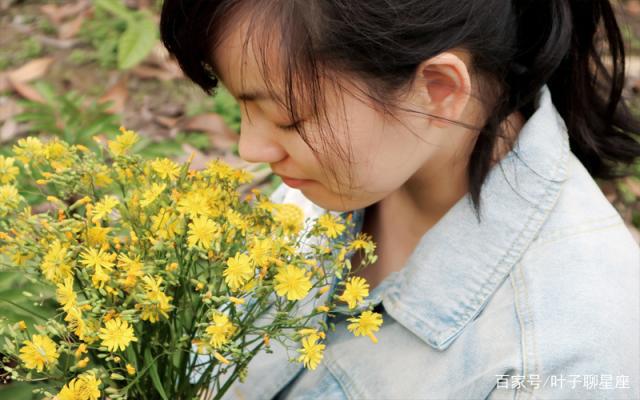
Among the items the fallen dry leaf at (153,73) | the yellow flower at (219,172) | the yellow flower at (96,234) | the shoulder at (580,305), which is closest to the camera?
the yellow flower at (96,234)

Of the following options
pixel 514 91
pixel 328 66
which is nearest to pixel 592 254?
pixel 514 91

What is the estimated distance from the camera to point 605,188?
246 centimetres

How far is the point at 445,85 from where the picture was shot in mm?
1102

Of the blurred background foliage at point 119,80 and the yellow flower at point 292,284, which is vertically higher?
the yellow flower at point 292,284

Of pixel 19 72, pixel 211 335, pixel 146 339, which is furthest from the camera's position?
pixel 19 72

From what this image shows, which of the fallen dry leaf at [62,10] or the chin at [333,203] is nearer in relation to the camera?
the chin at [333,203]

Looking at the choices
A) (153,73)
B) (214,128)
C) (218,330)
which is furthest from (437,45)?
(153,73)

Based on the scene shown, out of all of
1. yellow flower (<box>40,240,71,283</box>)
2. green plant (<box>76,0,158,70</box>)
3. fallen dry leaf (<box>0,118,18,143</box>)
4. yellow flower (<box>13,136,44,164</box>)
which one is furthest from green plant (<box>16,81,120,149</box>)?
yellow flower (<box>40,240,71,283</box>)

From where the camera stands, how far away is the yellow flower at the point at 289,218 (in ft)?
3.47

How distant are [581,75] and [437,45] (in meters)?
0.48

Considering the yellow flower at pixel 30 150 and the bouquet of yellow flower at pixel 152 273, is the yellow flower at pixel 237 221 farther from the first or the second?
the yellow flower at pixel 30 150

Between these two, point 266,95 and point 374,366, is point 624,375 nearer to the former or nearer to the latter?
point 374,366

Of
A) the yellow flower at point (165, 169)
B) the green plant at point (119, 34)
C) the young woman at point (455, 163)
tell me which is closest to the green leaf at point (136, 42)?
the green plant at point (119, 34)

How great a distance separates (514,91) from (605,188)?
1306mm
